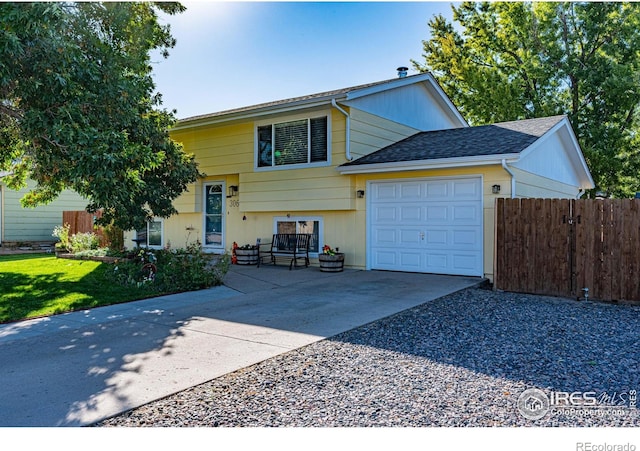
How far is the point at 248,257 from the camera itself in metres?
12.6

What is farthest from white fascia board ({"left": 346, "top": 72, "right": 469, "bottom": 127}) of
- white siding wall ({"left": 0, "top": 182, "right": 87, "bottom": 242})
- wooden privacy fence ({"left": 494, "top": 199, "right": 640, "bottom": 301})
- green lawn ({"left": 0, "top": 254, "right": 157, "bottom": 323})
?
white siding wall ({"left": 0, "top": 182, "right": 87, "bottom": 242})

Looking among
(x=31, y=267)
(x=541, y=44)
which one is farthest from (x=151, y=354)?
(x=541, y=44)

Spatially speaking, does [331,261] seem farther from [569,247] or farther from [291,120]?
[569,247]

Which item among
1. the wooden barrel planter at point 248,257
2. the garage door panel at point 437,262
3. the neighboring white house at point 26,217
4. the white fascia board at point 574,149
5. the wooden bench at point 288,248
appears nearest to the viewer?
the white fascia board at point 574,149

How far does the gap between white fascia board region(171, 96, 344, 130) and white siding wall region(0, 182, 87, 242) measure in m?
9.63

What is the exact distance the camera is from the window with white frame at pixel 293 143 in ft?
38.7

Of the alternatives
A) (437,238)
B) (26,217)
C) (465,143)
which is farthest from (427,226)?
(26,217)

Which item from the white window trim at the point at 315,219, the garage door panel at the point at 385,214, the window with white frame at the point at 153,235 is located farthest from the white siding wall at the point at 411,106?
the window with white frame at the point at 153,235

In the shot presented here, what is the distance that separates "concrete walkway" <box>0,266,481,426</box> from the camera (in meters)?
3.71

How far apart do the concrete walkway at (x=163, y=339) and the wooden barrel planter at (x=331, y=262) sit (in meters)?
1.58

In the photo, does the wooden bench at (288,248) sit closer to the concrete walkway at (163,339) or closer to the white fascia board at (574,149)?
the concrete walkway at (163,339)

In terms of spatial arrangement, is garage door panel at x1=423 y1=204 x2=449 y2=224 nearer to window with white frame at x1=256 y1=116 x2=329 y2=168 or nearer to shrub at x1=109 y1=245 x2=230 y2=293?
window with white frame at x1=256 y1=116 x2=329 y2=168

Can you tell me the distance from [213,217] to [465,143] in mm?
7856
